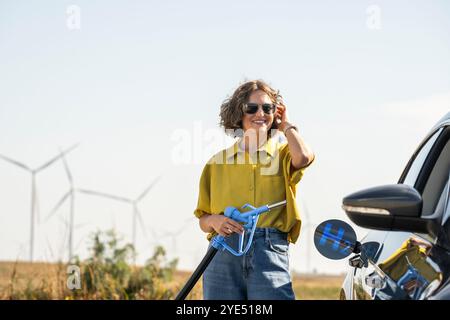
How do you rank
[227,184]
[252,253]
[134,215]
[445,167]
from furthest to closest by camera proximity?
[134,215]
[227,184]
[252,253]
[445,167]

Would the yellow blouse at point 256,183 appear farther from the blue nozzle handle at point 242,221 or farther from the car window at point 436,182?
the car window at point 436,182

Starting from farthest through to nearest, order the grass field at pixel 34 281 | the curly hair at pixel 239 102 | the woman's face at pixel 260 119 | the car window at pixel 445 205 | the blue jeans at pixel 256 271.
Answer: the grass field at pixel 34 281 → the curly hair at pixel 239 102 → the woman's face at pixel 260 119 → the blue jeans at pixel 256 271 → the car window at pixel 445 205

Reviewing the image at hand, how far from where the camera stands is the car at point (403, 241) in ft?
7.94

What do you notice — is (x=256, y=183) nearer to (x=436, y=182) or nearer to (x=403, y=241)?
(x=436, y=182)

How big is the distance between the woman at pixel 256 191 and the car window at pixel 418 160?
0.45m

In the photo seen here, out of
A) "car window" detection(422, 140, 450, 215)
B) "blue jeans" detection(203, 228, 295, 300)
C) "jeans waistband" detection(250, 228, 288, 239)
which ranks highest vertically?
"car window" detection(422, 140, 450, 215)

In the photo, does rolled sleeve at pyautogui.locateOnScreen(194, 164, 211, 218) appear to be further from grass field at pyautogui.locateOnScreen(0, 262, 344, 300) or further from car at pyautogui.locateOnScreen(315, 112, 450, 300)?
grass field at pyautogui.locateOnScreen(0, 262, 344, 300)

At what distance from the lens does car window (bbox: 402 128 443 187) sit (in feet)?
11.5

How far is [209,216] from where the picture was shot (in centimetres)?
375

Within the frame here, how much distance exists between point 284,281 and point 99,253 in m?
6.20

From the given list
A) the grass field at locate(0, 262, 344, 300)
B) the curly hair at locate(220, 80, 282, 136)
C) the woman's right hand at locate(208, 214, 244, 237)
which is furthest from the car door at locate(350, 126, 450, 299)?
the grass field at locate(0, 262, 344, 300)

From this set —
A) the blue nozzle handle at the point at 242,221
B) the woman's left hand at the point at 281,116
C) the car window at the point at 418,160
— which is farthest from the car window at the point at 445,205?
the woman's left hand at the point at 281,116

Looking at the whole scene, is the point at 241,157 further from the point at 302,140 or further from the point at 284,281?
the point at 284,281
